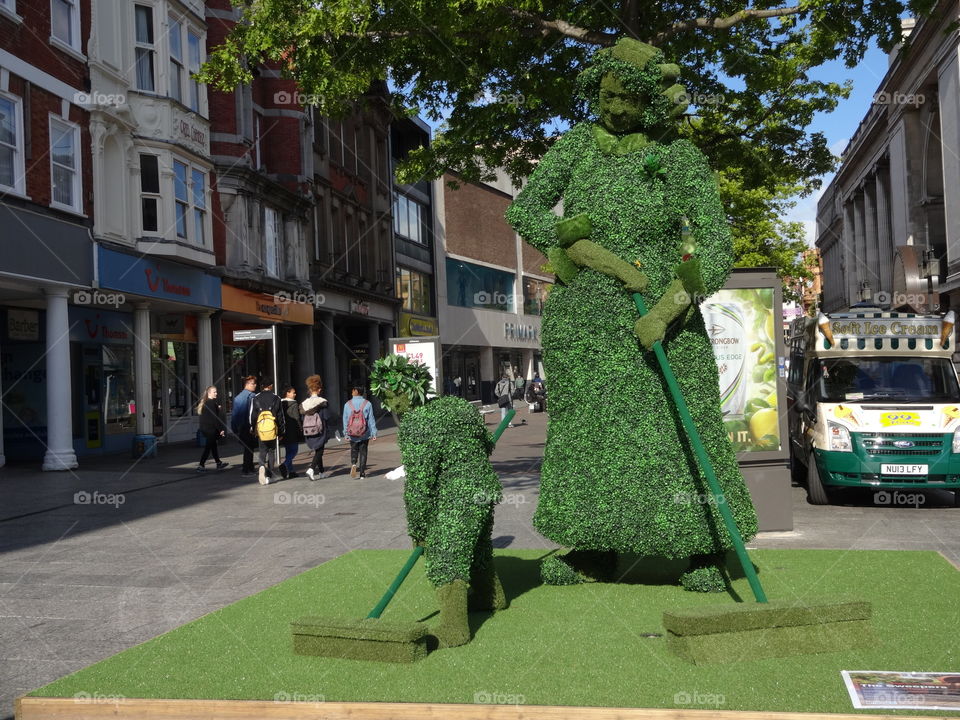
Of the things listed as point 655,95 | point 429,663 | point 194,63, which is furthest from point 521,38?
point 194,63

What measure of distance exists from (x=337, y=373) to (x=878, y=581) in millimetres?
30869

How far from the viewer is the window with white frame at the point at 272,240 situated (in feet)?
90.2

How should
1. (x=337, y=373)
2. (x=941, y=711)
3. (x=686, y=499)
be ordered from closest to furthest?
(x=941, y=711) < (x=686, y=499) < (x=337, y=373)

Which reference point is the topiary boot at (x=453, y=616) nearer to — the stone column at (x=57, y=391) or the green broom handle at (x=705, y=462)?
the green broom handle at (x=705, y=462)

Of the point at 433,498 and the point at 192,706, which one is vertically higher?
the point at 433,498

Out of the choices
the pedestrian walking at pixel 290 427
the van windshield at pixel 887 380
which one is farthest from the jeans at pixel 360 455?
the van windshield at pixel 887 380

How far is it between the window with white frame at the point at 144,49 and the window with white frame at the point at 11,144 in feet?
16.4

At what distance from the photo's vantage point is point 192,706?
13.1ft

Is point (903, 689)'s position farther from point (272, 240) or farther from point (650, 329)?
point (272, 240)

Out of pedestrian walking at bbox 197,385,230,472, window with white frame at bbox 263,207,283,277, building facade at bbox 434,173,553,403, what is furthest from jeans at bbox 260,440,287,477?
building facade at bbox 434,173,553,403

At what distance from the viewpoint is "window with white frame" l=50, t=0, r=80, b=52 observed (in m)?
17.6

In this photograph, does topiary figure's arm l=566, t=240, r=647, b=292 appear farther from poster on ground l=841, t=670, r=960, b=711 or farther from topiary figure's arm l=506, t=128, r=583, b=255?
poster on ground l=841, t=670, r=960, b=711

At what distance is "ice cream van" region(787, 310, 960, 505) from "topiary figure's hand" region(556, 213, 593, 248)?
677 centimetres

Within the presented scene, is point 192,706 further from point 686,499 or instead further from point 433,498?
point 686,499
